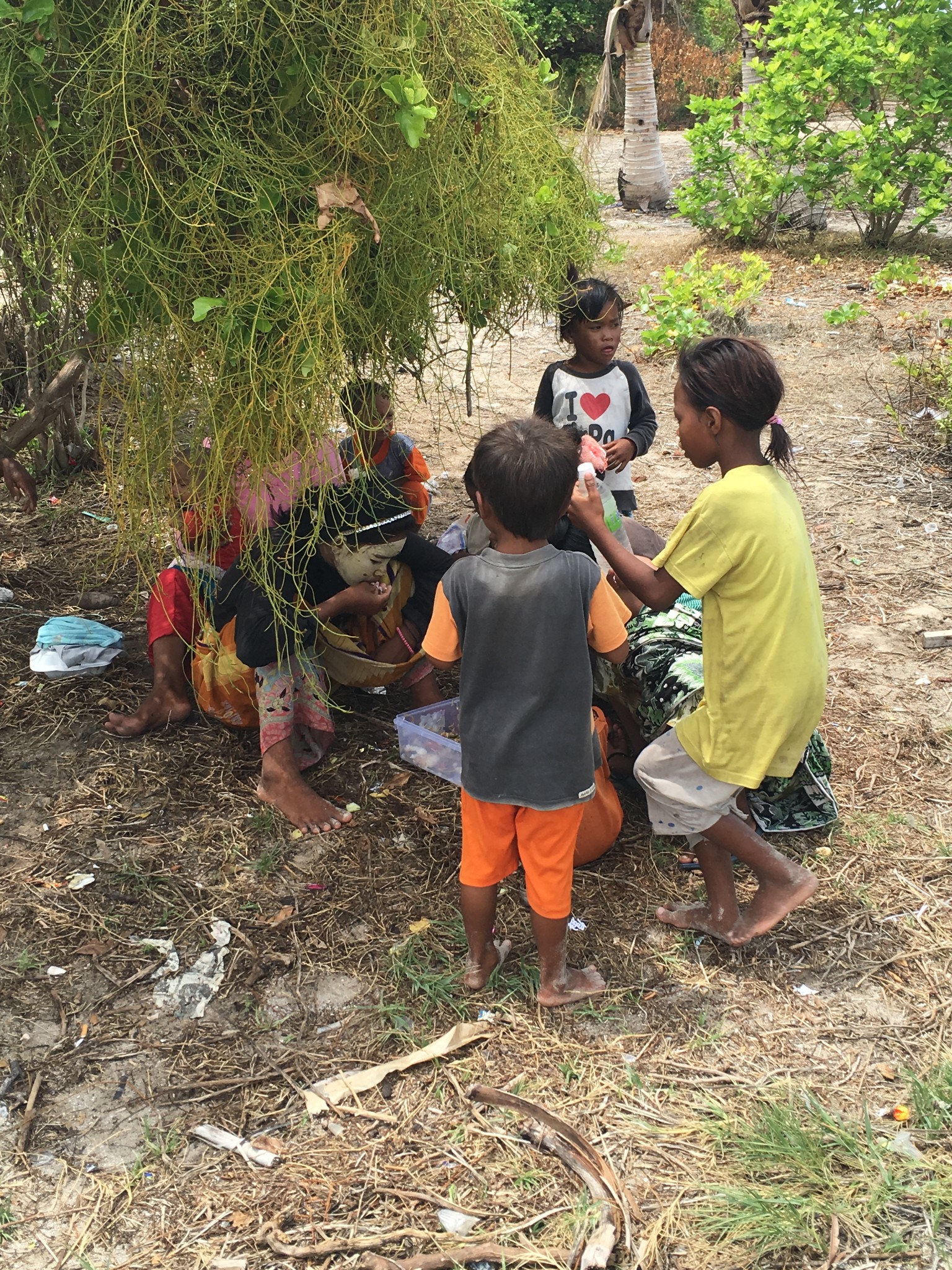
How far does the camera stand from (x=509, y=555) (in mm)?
2223

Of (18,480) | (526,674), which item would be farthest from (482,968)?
(18,480)

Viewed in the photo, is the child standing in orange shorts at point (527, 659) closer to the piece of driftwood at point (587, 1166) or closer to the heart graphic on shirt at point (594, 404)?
the piece of driftwood at point (587, 1166)

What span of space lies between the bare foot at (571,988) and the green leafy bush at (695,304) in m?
5.02

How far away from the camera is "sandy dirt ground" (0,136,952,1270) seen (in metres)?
2.02

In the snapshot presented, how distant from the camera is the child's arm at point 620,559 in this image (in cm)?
239

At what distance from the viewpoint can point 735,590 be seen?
7.77ft

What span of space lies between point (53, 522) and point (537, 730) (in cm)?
355

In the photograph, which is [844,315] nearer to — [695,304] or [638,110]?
[695,304]

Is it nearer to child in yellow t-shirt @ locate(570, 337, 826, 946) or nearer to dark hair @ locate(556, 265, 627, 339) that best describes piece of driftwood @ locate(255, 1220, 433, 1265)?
child in yellow t-shirt @ locate(570, 337, 826, 946)

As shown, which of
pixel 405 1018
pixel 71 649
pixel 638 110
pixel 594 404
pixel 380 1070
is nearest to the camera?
pixel 380 1070

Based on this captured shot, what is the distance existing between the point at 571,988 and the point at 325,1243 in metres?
0.82

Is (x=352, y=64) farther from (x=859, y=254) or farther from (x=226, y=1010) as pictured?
(x=859, y=254)

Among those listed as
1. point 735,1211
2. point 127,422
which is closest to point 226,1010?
point 735,1211

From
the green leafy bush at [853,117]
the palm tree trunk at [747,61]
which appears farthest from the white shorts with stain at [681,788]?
the palm tree trunk at [747,61]
